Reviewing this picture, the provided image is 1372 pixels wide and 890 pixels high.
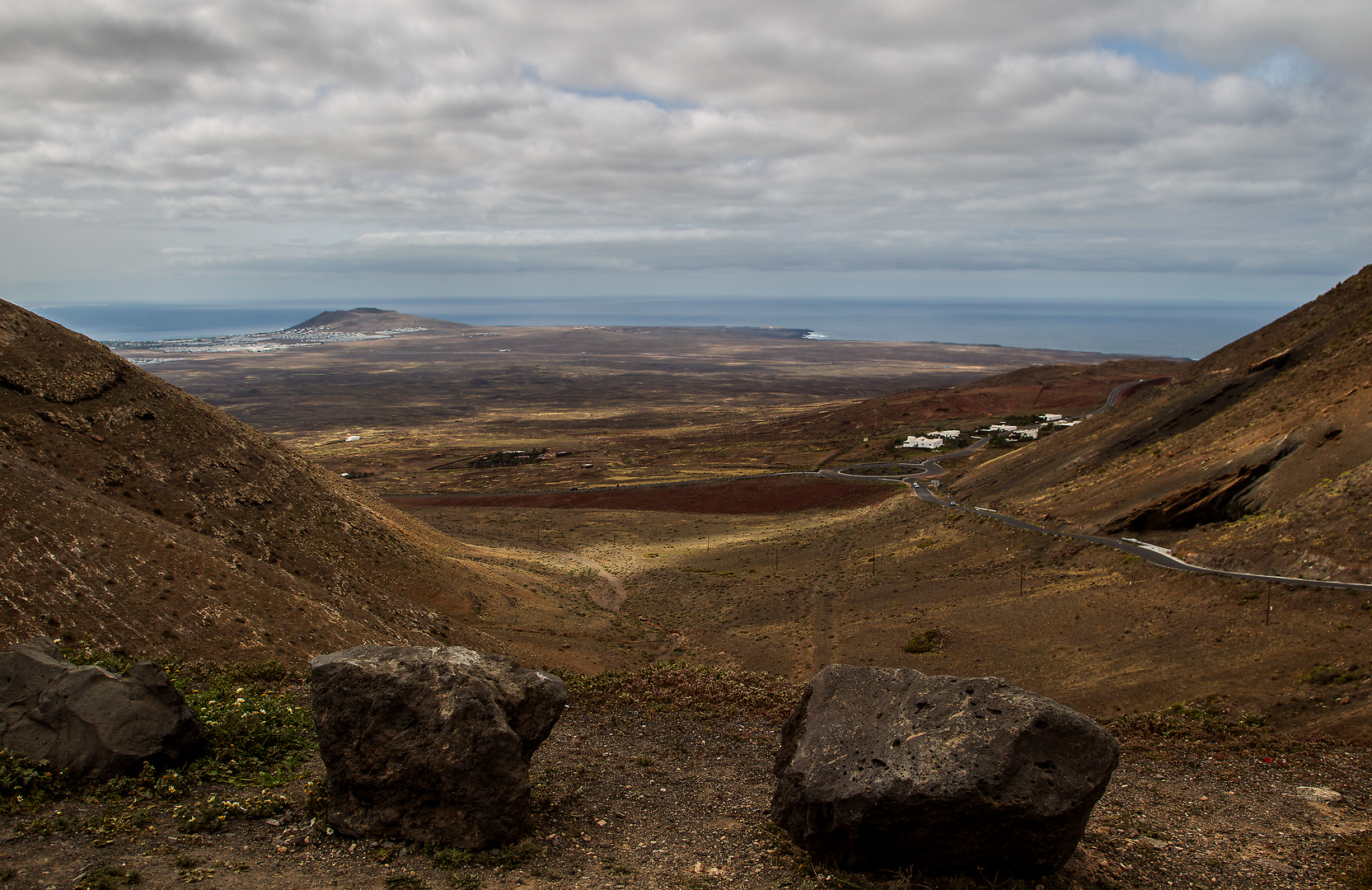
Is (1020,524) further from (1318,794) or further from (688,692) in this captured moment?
(1318,794)

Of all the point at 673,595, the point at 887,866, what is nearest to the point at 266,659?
the point at 887,866

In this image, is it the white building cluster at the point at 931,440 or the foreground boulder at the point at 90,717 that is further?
the white building cluster at the point at 931,440

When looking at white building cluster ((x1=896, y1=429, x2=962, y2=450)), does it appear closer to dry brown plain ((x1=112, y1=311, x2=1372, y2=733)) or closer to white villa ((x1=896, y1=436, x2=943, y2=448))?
white villa ((x1=896, y1=436, x2=943, y2=448))

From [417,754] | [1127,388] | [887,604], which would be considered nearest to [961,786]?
[417,754]

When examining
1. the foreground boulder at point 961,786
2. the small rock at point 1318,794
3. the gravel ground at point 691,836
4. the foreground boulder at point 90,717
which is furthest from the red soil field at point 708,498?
the foreground boulder at point 90,717

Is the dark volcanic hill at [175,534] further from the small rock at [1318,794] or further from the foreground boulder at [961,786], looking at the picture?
the small rock at [1318,794]

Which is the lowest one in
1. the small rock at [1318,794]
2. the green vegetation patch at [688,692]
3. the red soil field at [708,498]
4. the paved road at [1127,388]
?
the red soil field at [708,498]
